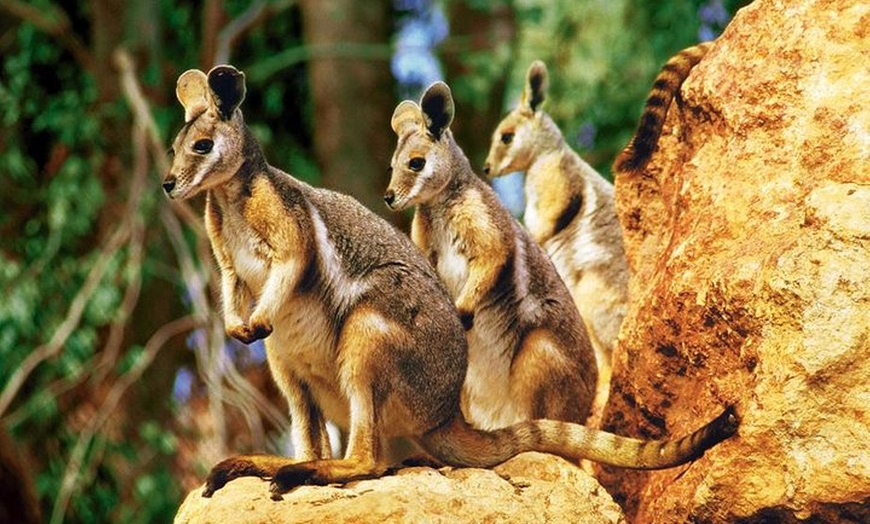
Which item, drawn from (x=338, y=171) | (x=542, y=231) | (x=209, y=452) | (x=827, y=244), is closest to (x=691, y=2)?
(x=338, y=171)

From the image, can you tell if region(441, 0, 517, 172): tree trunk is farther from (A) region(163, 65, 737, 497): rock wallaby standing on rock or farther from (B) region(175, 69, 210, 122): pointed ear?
(B) region(175, 69, 210, 122): pointed ear

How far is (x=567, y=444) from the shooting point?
4.89m

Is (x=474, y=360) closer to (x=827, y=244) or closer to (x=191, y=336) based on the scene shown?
(x=827, y=244)

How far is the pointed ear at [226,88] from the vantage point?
15.1 feet

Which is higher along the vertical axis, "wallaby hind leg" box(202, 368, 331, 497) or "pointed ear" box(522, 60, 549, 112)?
"pointed ear" box(522, 60, 549, 112)

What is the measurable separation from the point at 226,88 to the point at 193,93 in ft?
0.59

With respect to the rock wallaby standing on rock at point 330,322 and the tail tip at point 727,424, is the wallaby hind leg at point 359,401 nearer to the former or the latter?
the rock wallaby standing on rock at point 330,322

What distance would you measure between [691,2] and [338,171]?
10.5 feet

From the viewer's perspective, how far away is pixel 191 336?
471 inches

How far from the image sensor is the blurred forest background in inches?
446

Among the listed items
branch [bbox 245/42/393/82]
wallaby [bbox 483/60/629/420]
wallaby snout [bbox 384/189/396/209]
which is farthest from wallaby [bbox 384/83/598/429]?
branch [bbox 245/42/393/82]

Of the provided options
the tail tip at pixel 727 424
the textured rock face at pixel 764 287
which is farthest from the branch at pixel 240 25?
the tail tip at pixel 727 424

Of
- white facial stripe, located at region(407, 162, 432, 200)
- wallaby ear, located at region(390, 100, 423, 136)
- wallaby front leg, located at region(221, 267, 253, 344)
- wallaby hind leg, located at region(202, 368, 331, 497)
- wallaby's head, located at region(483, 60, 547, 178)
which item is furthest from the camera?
wallaby's head, located at region(483, 60, 547, 178)

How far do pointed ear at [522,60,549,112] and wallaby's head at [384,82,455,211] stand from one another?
2141mm
